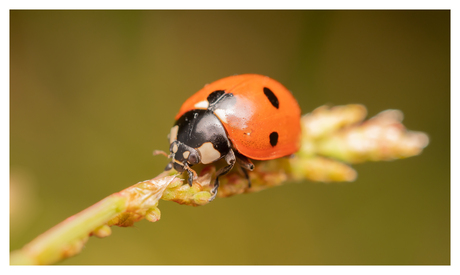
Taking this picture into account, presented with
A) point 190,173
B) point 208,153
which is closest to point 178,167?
point 190,173

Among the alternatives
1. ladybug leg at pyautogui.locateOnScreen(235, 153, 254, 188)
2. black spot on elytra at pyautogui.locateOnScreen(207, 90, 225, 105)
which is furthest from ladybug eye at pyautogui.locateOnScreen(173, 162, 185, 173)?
black spot on elytra at pyautogui.locateOnScreen(207, 90, 225, 105)

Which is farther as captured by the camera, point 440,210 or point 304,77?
point 304,77

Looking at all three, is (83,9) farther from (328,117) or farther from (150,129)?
(328,117)

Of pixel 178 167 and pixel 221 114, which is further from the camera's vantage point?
pixel 221 114

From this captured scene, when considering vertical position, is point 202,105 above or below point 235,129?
above

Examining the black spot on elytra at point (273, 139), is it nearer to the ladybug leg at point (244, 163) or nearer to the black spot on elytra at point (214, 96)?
the ladybug leg at point (244, 163)

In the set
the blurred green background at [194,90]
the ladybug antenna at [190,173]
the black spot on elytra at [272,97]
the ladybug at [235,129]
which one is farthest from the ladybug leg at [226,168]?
the blurred green background at [194,90]

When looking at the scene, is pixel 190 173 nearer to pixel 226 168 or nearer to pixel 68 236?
pixel 226 168

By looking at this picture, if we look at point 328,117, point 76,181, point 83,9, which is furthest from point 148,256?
point 83,9
